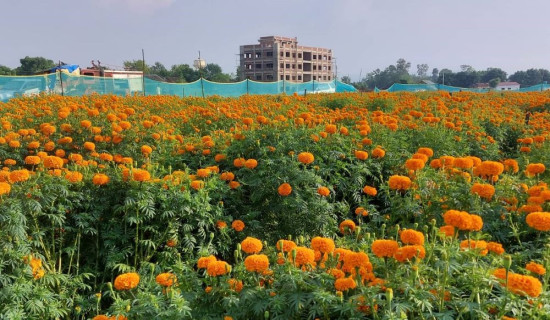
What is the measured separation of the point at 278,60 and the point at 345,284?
297 ft

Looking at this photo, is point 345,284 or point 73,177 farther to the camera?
point 73,177

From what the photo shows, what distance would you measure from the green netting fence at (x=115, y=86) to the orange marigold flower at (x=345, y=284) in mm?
9663

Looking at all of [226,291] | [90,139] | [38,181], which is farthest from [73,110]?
[226,291]

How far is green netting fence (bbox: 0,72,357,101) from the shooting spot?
12.3 m

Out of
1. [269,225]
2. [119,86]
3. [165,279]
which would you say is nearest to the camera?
[165,279]

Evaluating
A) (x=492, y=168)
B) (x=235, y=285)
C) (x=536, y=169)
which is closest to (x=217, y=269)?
(x=235, y=285)

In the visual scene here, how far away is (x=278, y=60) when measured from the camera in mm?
89688

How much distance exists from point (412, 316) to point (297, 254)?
49 centimetres

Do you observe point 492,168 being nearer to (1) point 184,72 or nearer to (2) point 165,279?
(2) point 165,279

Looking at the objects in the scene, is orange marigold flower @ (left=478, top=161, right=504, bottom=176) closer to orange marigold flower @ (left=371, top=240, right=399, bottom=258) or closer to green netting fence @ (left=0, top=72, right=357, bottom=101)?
orange marigold flower @ (left=371, top=240, right=399, bottom=258)

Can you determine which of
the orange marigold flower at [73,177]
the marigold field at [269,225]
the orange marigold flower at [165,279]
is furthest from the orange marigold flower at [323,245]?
the orange marigold flower at [73,177]

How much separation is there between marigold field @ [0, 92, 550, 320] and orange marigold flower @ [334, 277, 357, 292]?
0.01 meters

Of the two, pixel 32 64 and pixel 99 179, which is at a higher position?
pixel 32 64

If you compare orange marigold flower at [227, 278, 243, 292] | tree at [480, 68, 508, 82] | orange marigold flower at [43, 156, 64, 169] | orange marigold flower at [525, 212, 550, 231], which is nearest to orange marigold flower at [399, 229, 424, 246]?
orange marigold flower at [525, 212, 550, 231]
